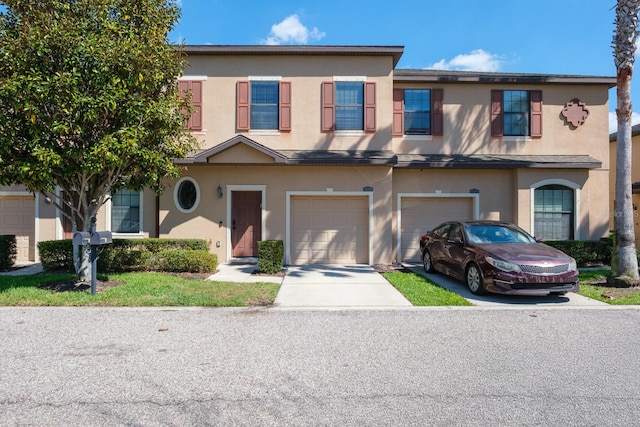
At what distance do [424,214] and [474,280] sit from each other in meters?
5.21

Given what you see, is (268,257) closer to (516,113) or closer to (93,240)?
(93,240)

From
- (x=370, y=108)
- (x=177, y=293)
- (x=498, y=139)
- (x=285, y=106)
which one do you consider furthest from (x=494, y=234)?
(x=285, y=106)

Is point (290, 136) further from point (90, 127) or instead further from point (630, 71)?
point (630, 71)

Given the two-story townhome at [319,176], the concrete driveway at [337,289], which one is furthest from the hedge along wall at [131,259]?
the concrete driveway at [337,289]

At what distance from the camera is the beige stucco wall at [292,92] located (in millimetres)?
12438

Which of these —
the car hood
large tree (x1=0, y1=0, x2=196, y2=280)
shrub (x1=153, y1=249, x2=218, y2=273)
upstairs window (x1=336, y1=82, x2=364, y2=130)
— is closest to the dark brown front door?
shrub (x1=153, y1=249, x2=218, y2=273)

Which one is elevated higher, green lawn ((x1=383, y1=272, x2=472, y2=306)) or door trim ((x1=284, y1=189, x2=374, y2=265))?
door trim ((x1=284, y1=189, x2=374, y2=265))

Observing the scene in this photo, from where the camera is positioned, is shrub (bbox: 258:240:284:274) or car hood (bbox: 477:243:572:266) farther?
shrub (bbox: 258:240:284:274)

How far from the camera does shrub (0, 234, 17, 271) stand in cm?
1077

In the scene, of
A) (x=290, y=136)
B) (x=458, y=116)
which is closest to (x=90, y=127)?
(x=290, y=136)

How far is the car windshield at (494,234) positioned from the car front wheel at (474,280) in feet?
2.15

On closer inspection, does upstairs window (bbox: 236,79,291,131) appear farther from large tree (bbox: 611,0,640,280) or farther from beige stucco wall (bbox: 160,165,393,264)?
large tree (bbox: 611,0,640,280)

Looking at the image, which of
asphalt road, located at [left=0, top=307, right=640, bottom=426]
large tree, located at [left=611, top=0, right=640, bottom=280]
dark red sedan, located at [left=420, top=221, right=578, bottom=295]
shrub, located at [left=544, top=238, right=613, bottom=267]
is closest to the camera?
asphalt road, located at [left=0, top=307, right=640, bottom=426]

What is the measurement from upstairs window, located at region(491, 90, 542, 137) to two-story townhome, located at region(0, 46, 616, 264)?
514mm
